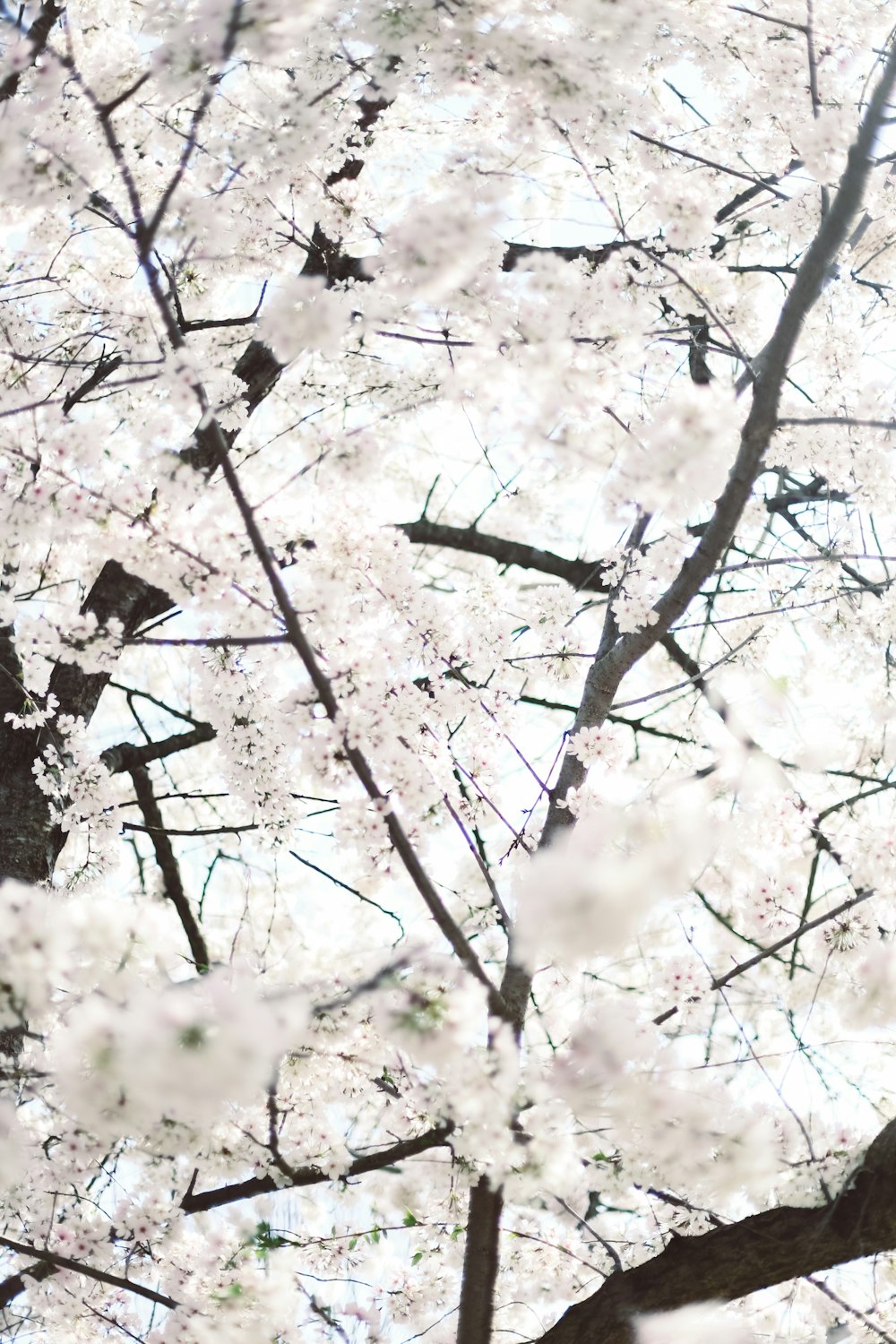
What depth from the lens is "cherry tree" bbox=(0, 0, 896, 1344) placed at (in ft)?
8.29

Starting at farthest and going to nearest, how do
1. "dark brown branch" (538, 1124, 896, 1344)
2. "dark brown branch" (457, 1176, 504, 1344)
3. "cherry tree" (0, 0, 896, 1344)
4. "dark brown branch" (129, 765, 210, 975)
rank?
1. "dark brown branch" (129, 765, 210, 975)
2. "dark brown branch" (457, 1176, 504, 1344)
3. "dark brown branch" (538, 1124, 896, 1344)
4. "cherry tree" (0, 0, 896, 1344)

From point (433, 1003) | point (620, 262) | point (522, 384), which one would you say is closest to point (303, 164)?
point (620, 262)

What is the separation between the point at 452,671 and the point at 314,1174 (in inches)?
63.3

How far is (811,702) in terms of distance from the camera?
5531 millimetres

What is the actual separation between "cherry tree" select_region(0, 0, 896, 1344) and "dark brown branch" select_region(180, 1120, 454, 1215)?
21mm

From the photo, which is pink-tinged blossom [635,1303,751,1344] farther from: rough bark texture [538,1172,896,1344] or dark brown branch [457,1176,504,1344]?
dark brown branch [457,1176,504,1344]

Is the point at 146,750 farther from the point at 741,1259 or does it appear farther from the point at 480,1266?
the point at 741,1259

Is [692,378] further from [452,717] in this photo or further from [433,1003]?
[433,1003]

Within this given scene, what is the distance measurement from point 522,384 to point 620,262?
0.97m

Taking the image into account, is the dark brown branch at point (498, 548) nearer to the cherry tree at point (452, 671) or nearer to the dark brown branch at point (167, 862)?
the cherry tree at point (452, 671)

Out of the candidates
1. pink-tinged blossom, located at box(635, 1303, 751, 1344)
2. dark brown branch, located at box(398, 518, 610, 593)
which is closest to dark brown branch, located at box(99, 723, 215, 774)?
dark brown branch, located at box(398, 518, 610, 593)

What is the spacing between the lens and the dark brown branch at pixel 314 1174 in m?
2.99

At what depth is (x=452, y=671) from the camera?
3.71 metres

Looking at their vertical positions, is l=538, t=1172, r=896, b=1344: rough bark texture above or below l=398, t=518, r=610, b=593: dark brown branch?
below
